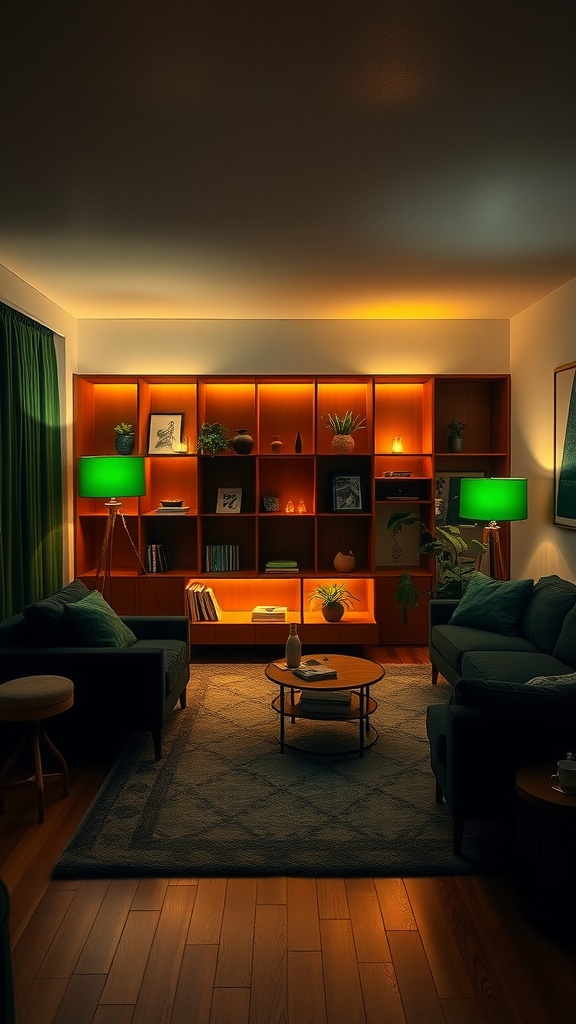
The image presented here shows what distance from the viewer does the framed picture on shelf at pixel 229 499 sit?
21.3ft

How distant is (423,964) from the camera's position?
2.34 m

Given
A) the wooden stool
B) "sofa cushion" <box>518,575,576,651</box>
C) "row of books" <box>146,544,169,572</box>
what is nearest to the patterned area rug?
the wooden stool

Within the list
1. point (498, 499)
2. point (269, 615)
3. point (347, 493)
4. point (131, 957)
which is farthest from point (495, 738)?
point (347, 493)

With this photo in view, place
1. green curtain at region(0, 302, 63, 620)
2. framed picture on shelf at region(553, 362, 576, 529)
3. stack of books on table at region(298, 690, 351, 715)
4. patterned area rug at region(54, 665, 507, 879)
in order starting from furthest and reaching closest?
framed picture on shelf at region(553, 362, 576, 529)
green curtain at region(0, 302, 63, 620)
stack of books on table at region(298, 690, 351, 715)
patterned area rug at region(54, 665, 507, 879)

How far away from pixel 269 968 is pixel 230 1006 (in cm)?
20

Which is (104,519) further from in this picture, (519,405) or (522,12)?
(522,12)

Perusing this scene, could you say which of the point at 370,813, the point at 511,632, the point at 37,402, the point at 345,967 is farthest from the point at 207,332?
the point at 345,967

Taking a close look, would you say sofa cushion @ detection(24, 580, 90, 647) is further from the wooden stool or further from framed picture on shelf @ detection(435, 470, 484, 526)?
framed picture on shelf @ detection(435, 470, 484, 526)

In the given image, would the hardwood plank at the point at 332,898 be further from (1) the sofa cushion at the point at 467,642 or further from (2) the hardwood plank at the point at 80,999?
(1) the sofa cushion at the point at 467,642

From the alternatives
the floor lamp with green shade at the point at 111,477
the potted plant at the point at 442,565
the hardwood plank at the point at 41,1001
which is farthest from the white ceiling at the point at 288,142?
the hardwood plank at the point at 41,1001

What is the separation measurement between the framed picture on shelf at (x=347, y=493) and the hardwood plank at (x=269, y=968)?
13.6ft

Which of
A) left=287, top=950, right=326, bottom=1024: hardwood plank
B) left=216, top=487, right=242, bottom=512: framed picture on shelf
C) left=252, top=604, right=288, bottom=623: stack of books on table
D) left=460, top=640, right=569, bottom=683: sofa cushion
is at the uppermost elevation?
left=216, top=487, right=242, bottom=512: framed picture on shelf

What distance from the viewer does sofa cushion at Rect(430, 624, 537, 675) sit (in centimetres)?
455

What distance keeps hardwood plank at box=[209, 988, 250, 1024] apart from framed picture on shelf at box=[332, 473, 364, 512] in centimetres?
455
